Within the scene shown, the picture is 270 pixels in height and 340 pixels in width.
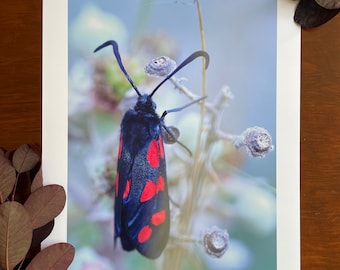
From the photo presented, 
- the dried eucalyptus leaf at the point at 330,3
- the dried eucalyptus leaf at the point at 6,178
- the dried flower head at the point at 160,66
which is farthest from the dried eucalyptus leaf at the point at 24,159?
the dried eucalyptus leaf at the point at 330,3

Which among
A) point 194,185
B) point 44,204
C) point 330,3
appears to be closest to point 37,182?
point 44,204

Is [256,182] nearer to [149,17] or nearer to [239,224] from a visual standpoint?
[239,224]

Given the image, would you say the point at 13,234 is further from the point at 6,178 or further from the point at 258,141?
the point at 258,141

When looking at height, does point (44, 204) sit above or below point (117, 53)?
below

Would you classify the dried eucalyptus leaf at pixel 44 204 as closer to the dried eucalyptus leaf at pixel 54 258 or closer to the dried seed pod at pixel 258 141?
the dried eucalyptus leaf at pixel 54 258

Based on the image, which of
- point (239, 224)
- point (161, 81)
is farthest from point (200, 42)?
point (239, 224)

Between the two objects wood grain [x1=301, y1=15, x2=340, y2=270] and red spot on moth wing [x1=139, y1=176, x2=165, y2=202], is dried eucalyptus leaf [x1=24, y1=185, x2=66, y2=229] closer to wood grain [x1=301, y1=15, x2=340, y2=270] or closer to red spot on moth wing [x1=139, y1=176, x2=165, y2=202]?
red spot on moth wing [x1=139, y1=176, x2=165, y2=202]
